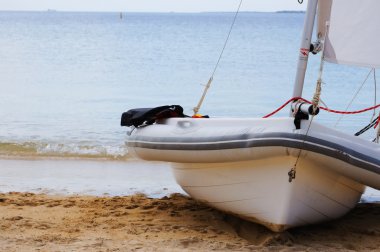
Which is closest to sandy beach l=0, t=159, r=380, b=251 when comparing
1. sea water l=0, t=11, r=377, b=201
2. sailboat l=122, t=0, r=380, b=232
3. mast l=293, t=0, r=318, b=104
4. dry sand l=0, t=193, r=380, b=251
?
dry sand l=0, t=193, r=380, b=251

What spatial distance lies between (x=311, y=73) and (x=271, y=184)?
22.8m

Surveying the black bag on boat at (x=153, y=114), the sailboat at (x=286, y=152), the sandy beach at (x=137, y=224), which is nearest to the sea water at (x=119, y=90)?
the sandy beach at (x=137, y=224)

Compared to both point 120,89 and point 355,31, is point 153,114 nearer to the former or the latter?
point 355,31

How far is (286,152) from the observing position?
5.57m

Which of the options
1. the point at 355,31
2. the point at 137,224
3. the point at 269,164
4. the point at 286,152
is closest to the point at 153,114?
the point at 137,224

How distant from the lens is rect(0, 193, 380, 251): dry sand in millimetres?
5949

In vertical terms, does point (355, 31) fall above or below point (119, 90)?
above

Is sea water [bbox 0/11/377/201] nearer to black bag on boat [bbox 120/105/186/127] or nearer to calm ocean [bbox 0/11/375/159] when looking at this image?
calm ocean [bbox 0/11/375/159]

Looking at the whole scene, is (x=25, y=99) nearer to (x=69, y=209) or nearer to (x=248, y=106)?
(x=248, y=106)

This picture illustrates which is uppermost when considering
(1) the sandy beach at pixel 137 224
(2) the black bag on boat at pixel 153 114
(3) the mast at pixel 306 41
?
(3) the mast at pixel 306 41

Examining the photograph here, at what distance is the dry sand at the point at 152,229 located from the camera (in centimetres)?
595

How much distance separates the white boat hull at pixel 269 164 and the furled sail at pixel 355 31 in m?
0.94

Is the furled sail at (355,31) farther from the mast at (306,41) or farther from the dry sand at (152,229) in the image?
the dry sand at (152,229)

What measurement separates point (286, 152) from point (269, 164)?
1.02 ft
